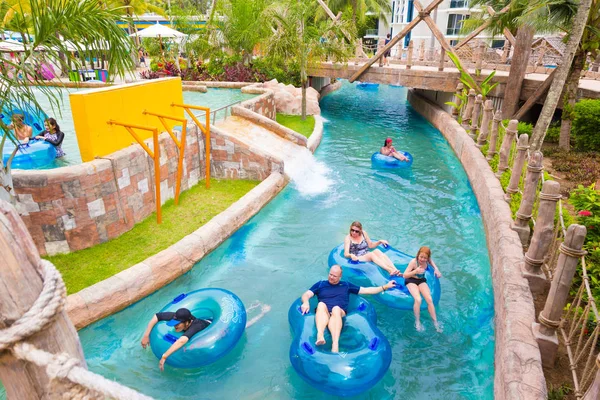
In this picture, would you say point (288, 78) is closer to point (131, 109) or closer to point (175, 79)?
point (175, 79)

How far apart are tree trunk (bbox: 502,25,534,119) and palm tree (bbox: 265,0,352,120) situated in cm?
677

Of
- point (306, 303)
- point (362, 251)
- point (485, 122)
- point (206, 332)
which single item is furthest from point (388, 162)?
point (206, 332)

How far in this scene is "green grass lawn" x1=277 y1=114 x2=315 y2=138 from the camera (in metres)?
17.5

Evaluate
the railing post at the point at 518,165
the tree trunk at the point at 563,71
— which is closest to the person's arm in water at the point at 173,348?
the railing post at the point at 518,165

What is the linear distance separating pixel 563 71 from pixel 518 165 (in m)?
4.08

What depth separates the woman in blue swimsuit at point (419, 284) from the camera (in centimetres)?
657

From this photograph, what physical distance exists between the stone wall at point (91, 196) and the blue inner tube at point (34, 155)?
7.13 ft

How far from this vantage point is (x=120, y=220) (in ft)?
27.1

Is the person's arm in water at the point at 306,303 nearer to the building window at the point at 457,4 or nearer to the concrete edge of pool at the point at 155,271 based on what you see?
the concrete edge of pool at the point at 155,271

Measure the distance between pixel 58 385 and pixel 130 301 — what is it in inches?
215

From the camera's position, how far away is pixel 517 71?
1548 centimetres

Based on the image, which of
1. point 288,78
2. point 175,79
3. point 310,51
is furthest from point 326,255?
point 288,78

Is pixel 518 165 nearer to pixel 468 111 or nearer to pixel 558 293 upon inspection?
pixel 558 293

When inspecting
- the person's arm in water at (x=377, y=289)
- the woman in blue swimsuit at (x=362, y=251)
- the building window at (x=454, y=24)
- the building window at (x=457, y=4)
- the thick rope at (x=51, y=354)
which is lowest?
the person's arm in water at (x=377, y=289)
